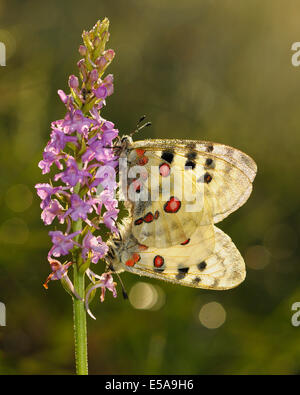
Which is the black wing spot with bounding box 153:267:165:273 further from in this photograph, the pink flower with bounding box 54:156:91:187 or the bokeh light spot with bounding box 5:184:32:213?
the bokeh light spot with bounding box 5:184:32:213

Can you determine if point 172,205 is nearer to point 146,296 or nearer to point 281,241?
point 146,296

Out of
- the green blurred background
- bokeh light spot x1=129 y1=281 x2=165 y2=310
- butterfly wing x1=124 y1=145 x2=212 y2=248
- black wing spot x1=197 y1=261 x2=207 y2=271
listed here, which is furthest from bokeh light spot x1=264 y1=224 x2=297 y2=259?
butterfly wing x1=124 y1=145 x2=212 y2=248

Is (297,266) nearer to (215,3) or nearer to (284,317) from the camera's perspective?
(284,317)

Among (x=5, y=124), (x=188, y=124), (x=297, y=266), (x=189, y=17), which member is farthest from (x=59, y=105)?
(x=297, y=266)

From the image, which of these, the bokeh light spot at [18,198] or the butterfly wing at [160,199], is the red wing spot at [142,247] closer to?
the butterfly wing at [160,199]

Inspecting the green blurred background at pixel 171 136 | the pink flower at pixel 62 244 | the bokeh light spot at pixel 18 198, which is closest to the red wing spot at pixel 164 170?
the pink flower at pixel 62 244

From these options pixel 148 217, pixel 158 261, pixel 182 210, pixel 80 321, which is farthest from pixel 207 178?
pixel 80 321

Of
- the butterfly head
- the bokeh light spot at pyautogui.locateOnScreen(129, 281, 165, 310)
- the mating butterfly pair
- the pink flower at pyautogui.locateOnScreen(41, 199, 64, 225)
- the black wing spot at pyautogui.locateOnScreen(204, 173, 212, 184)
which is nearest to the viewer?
the pink flower at pyautogui.locateOnScreen(41, 199, 64, 225)
